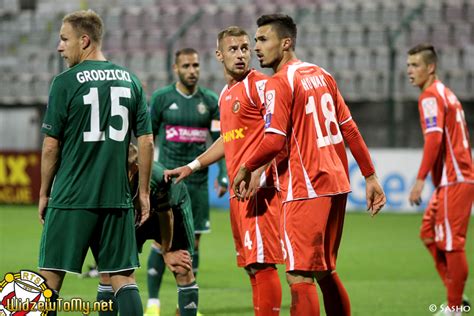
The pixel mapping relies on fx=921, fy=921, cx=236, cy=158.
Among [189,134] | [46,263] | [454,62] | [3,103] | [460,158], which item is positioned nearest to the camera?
[46,263]

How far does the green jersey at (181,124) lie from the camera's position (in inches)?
356

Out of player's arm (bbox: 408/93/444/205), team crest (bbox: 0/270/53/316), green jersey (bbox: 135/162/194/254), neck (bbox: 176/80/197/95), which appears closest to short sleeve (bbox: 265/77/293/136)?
green jersey (bbox: 135/162/194/254)

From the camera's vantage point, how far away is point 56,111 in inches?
217

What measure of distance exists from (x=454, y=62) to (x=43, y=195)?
16.7 m

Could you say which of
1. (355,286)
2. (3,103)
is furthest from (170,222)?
(3,103)

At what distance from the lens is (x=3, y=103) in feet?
75.2

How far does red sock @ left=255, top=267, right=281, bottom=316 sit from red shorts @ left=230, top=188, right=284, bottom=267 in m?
0.11

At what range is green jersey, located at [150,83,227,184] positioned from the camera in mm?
9055

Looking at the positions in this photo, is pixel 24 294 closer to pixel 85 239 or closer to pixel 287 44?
pixel 85 239

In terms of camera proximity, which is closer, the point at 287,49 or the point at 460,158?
the point at 287,49

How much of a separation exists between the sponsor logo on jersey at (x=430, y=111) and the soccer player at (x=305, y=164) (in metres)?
2.21

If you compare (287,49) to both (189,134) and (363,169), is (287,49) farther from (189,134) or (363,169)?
(189,134)

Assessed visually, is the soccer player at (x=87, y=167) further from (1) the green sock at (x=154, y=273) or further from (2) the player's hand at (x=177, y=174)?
(1) the green sock at (x=154, y=273)

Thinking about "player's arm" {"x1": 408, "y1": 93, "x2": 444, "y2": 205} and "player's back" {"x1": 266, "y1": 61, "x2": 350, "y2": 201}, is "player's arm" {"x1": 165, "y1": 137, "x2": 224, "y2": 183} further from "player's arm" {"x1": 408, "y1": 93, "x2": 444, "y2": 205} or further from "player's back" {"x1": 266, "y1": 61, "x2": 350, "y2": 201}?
"player's arm" {"x1": 408, "y1": 93, "x2": 444, "y2": 205}
